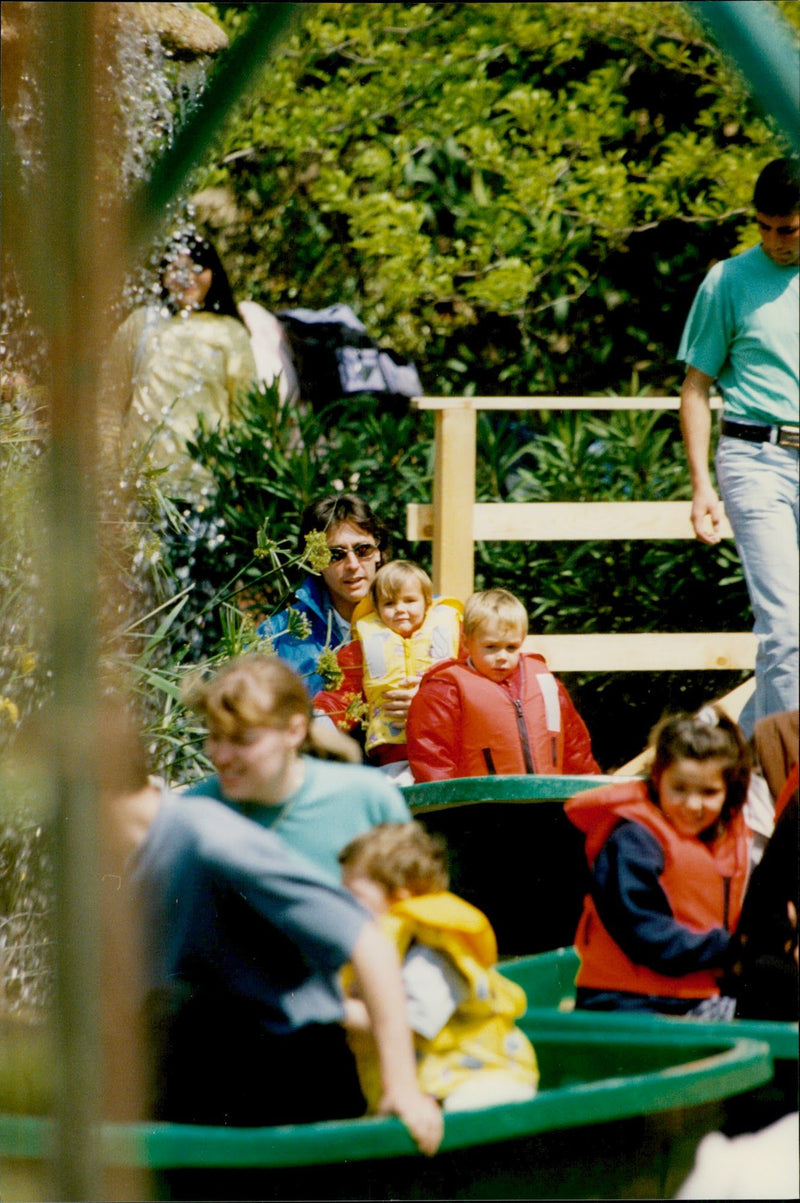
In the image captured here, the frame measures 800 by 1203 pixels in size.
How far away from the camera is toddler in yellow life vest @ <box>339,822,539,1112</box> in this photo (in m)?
1.09

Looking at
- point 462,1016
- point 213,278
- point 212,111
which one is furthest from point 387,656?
point 213,278

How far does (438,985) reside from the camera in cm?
117

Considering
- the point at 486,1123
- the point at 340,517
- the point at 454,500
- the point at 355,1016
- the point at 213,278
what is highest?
the point at 213,278

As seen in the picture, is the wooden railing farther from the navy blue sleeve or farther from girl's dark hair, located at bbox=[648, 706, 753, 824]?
the navy blue sleeve

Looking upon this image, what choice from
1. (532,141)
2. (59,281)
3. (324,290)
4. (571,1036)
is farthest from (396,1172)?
(324,290)

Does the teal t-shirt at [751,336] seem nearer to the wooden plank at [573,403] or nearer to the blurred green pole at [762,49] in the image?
the blurred green pole at [762,49]

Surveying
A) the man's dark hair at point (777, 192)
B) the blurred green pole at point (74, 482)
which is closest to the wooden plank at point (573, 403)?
the man's dark hair at point (777, 192)

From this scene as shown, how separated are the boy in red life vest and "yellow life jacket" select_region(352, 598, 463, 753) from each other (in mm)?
27

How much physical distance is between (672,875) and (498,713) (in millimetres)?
457

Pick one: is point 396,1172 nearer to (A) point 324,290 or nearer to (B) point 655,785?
(B) point 655,785

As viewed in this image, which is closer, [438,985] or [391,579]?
[438,985]

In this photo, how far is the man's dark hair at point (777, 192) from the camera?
1305 mm

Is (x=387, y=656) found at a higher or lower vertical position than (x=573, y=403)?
lower

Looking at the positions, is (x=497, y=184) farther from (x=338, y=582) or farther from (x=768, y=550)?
(x=768, y=550)
